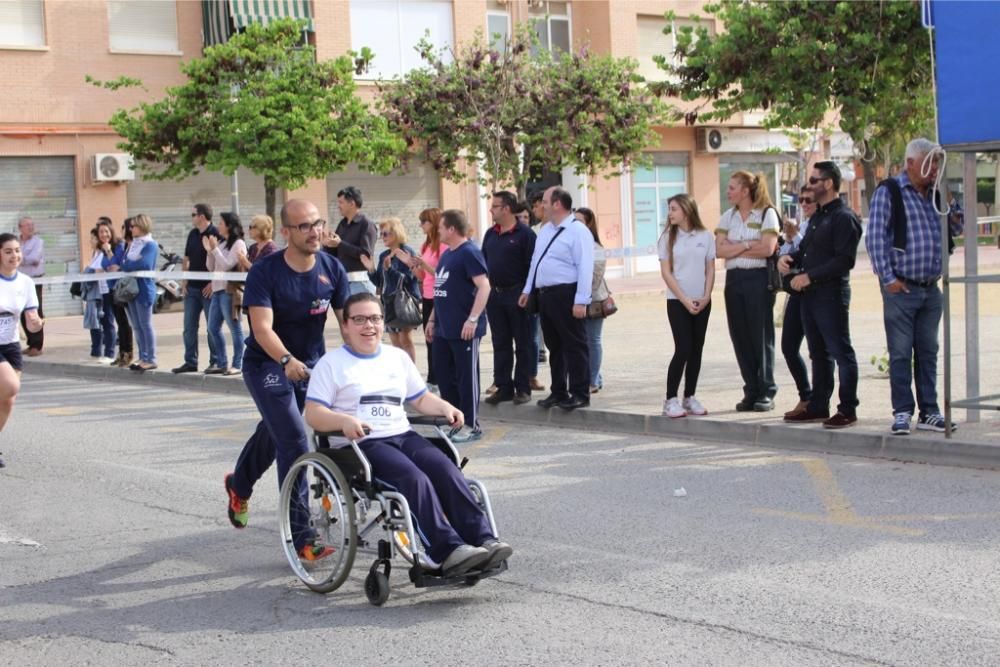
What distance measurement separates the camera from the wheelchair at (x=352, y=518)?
627cm

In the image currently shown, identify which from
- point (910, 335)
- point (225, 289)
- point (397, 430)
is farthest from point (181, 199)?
point (397, 430)

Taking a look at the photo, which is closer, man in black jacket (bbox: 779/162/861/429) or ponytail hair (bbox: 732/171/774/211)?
man in black jacket (bbox: 779/162/861/429)

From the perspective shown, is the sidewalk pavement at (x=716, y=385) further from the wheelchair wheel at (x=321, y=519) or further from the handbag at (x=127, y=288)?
the wheelchair wheel at (x=321, y=519)

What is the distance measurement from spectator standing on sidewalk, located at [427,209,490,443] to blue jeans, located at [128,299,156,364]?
22.7ft

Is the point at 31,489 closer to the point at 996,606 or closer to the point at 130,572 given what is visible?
the point at 130,572

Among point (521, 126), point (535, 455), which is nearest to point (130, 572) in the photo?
point (535, 455)

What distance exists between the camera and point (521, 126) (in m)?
25.6

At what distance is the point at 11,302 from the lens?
1073 cm

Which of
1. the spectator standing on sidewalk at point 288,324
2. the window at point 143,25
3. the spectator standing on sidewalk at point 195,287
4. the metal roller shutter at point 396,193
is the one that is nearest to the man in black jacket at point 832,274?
the spectator standing on sidewalk at point 288,324

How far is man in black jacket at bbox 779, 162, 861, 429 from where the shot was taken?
10.5m

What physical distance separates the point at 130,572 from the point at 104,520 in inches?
57.8

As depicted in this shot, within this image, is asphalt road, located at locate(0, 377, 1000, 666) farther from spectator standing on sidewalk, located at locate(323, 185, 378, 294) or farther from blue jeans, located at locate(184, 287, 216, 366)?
blue jeans, located at locate(184, 287, 216, 366)

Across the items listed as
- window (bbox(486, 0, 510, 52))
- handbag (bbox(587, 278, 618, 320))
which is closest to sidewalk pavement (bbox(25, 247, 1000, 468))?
handbag (bbox(587, 278, 618, 320))

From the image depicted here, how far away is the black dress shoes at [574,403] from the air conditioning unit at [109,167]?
19421mm
